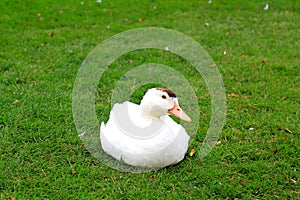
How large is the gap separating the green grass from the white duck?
0.18 meters

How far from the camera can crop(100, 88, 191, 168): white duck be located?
3488mm

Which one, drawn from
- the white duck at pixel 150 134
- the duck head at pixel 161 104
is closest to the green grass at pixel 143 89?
the white duck at pixel 150 134

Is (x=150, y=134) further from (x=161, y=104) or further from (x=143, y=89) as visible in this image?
(x=143, y=89)

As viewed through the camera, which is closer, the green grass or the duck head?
the duck head

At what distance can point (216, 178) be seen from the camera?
3.67 meters

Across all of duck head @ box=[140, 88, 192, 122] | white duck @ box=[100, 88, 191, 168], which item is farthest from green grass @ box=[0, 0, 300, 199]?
duck head @ box=[140, 88, 192, 122]

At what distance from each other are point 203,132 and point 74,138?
4.29ft

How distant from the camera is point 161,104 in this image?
11.5 feet

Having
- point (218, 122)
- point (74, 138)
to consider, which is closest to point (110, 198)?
point (74, 138)

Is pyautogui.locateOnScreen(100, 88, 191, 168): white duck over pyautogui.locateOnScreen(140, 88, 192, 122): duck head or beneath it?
beneath

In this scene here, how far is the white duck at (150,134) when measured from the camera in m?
3.49

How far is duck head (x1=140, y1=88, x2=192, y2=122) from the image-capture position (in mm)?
3471

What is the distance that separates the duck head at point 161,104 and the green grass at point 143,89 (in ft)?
1.73

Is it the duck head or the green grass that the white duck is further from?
the green grass
